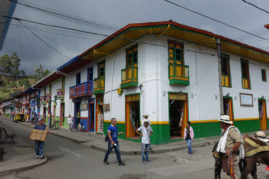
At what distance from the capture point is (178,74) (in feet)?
41.7

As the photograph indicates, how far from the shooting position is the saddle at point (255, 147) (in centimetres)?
433

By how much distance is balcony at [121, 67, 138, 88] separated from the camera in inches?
504

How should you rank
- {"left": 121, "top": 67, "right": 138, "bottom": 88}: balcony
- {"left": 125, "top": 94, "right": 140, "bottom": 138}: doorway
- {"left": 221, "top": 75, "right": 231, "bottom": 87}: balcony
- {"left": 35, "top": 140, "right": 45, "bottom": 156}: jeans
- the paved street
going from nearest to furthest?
the paved street → {"left": 35, "top": 140, "right": 45, "bottom": 156}: jeans → {"left": 121, "top": 67, "right": 138, "bottom": 88}: balcony → {"left": 125, "top": 94, "right": 140, "bottom": 138}: doorway → {"left": 221, "top": 75, "right": 231, "bottom": 87}: balcony

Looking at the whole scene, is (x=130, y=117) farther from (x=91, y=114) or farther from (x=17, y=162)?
(x=17, y=162)

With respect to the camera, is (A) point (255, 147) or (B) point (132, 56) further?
(B) point (132, 56)

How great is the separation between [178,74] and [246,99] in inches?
303

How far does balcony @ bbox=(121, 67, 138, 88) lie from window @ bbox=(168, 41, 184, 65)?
7.60 ft

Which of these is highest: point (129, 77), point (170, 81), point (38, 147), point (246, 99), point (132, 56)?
point (132, 56)

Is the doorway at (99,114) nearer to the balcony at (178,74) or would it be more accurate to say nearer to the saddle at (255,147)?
the balcony at (178,74)

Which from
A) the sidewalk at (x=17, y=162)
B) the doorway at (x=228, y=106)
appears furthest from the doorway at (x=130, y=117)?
the doorway at (x=228, y=106)

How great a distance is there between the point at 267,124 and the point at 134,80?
1341 cm

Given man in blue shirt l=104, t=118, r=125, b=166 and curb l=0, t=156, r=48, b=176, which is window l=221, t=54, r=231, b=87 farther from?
curb l=0, t=156, r=48, b=176

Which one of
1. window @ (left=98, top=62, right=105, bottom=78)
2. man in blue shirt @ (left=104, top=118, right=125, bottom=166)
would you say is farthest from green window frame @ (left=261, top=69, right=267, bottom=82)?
man in blue shirt @ (left=104, top=118, right=125, bottom=166)

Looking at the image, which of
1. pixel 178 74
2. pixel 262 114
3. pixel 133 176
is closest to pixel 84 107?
pixel 178 74
